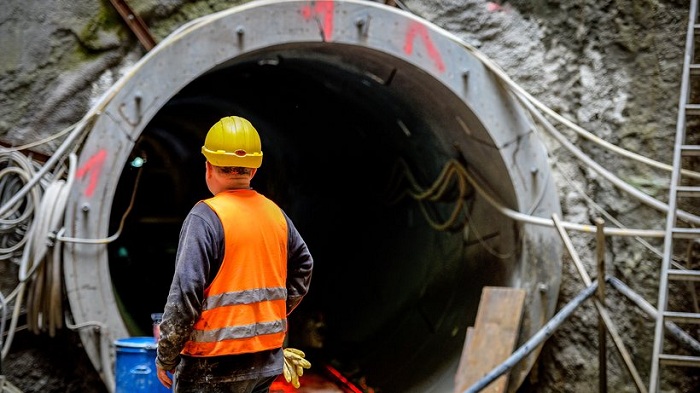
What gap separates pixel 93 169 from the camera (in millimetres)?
4793

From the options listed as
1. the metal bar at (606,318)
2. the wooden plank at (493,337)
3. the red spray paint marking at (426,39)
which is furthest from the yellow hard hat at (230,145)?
the metal bar at (606,318)

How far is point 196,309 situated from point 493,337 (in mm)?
2655

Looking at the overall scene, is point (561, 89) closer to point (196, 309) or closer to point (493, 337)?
point (493, 337)

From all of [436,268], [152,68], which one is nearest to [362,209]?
[436,268]

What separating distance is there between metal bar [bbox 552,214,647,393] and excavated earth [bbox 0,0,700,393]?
0.28 metres

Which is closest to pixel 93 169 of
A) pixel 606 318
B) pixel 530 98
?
pixel 530 98

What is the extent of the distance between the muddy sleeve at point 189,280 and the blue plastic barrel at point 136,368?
1.45 meters

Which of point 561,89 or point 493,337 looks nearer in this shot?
point 493,337

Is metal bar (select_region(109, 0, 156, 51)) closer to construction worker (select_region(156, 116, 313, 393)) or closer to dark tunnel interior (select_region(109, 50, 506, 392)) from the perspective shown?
dark tunnel interior (select_region(109, 50, 506, 392))

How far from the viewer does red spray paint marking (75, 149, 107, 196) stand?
477 cm

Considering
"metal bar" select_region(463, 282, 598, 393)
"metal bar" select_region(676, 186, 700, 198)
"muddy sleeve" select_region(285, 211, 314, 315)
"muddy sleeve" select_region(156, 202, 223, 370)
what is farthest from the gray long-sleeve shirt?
"metal bar" select_region(676, 186, 700, 198)

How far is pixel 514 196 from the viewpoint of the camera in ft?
18.5

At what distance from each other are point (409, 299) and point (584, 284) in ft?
7.90

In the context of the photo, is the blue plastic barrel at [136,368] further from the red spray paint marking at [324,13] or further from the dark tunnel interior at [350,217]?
the red spray paint marking at [324,13]
